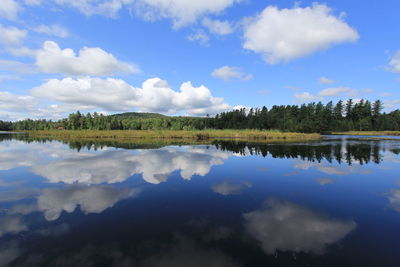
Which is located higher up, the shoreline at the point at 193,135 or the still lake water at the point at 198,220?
the shoreline at the point at 193,135

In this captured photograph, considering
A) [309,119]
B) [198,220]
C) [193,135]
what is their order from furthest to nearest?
[309,119], [193,135], [198,220]

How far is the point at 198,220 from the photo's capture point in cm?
536

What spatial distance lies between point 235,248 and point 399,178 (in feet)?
35.9

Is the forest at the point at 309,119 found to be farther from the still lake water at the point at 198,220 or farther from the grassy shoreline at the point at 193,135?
the still lake water at the point at 198,220

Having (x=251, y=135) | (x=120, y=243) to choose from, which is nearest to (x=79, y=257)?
(x=120, y=243)

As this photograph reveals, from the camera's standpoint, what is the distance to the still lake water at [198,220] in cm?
384

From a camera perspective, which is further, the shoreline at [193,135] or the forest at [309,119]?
the forest at [309,119]

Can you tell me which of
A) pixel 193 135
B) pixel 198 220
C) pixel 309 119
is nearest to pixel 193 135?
pixel 193 135

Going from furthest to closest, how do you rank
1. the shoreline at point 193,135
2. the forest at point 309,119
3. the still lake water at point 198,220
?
the forest at point 309,119
the shoreline at point 193,135
the still lake water at point 198,220

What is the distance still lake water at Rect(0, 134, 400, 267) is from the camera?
3844mm

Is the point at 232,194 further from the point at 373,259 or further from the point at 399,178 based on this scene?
the point at 399,178

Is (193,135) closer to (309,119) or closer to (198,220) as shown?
(198,220)

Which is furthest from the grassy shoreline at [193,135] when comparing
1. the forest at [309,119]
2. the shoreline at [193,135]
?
the forest at [309,119]

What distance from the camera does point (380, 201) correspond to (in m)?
6.88
